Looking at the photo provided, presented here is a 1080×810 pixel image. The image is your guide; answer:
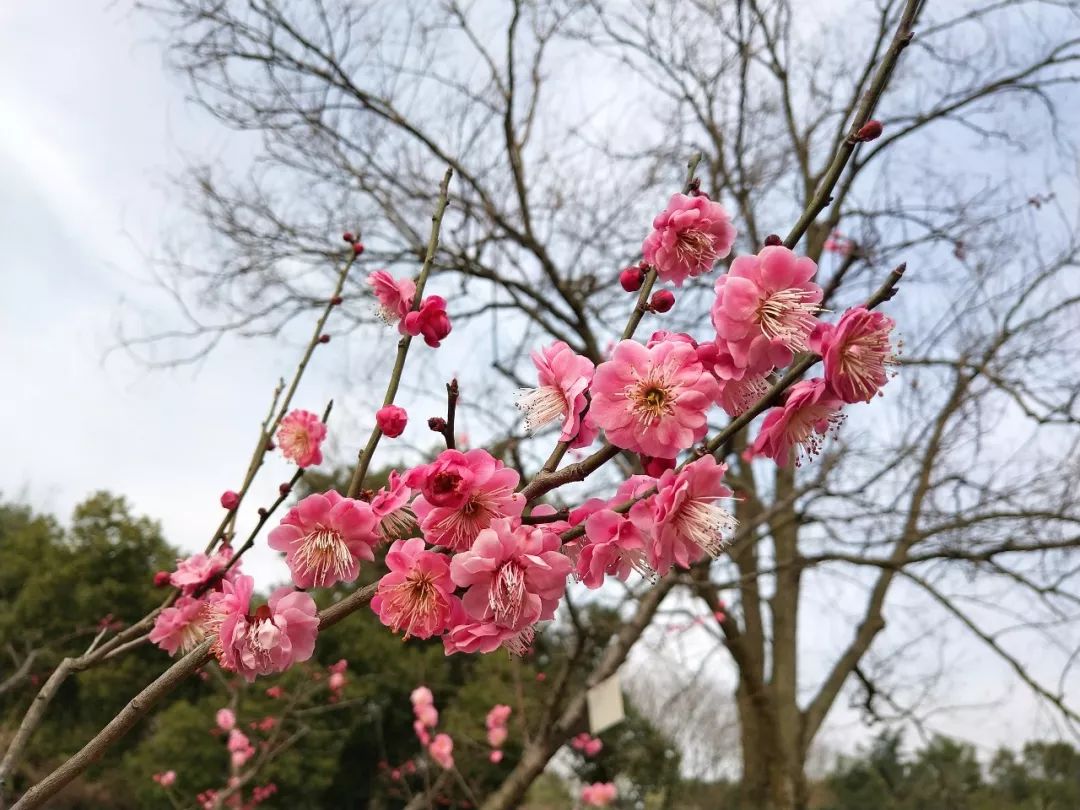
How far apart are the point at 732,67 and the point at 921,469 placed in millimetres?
2440

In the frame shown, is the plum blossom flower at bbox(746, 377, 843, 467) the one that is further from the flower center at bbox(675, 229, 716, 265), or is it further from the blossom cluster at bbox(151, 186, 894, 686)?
the flower center at bbox(675, 229, 716, 265)

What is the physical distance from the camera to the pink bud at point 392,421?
0.78 m

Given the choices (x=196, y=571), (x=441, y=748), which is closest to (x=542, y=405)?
(x=196, y=571)

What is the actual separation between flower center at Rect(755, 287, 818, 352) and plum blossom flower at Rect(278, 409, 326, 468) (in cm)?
87

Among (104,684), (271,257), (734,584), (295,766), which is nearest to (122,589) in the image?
(104,684)

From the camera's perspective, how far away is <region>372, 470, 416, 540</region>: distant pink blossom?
0.73 metres

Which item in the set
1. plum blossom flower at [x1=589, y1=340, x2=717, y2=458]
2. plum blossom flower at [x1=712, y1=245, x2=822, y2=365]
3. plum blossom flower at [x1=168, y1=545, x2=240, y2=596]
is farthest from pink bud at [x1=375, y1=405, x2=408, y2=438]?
plum blossom flower at [x1=168, y1=545, x2=240, y2=596]

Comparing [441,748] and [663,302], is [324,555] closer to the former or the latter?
[663,302]

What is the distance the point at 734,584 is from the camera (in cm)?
275

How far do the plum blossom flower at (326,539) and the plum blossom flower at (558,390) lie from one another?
0.20 metres

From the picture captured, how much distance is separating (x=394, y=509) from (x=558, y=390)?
0.21 meters

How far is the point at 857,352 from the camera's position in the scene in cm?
66

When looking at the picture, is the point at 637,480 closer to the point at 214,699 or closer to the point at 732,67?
the point at 732,67

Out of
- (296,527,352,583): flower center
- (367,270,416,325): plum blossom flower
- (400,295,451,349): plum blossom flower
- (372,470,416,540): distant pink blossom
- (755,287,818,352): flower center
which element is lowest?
(296,527,352,583): flower center
